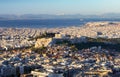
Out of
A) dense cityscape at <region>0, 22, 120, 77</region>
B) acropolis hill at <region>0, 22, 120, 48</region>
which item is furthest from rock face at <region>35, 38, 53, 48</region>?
acropolis hill at <region>0, 22, 120, 48</region>

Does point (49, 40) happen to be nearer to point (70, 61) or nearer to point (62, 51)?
point (62, 51)

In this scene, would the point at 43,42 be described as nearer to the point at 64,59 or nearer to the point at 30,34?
the point at 64,59

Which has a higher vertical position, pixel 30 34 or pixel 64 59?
→ pixel 64 59

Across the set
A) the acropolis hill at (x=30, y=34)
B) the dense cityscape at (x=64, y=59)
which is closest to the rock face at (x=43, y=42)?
the dense cityscape at (x=64, y=59)

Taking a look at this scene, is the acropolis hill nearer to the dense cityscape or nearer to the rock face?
the rock face

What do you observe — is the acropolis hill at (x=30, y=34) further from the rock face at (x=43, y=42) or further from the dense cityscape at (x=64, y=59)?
the dense cityscape at (x=64, y=59)

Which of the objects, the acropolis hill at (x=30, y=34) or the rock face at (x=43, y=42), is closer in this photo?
the rock face at (x=43, y=42)

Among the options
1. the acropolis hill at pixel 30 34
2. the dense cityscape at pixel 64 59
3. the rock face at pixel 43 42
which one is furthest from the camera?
the acropolis hill at pixel 30 34

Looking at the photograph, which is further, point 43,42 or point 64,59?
point 43,42

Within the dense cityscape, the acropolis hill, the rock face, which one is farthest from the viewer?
the acropolis hill

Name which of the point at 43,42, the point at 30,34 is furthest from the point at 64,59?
the point at 30,34

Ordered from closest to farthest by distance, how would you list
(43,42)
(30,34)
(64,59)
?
(64,59)
(43,42)
(30,34)
